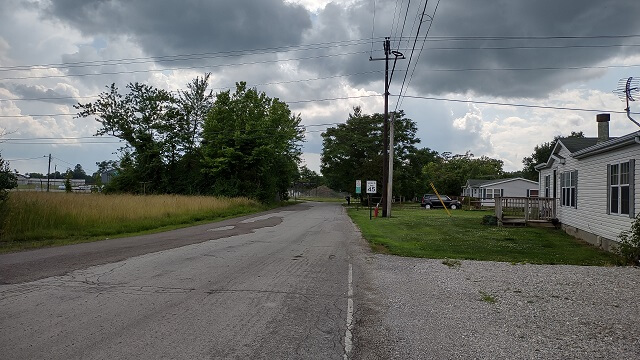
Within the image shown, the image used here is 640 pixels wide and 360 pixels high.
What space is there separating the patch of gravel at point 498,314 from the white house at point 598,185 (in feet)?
12.1

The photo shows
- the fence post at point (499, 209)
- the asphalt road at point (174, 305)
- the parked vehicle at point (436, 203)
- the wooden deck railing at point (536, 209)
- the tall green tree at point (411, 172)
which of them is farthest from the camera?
the tall green tree at point (411, 172)

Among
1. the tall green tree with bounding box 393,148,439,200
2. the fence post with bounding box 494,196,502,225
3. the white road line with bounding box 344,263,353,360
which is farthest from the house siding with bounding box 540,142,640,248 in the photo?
the tall green tree with bounding box 393,148,439,200

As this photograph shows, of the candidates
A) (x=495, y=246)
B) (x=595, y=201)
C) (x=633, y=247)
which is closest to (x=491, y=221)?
(x=595, y=201)

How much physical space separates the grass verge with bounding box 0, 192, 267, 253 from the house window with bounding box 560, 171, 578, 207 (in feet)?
56.2

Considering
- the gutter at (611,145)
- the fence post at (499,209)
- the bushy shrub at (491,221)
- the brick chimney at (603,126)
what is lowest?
the bushy shrub at (491,221)

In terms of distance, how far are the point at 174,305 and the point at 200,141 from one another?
41.5 metres

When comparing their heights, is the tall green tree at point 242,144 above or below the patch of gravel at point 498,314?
above

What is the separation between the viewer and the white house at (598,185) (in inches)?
492

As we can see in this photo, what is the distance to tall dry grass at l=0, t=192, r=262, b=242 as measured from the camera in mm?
14977

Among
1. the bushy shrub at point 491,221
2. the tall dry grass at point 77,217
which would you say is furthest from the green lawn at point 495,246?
the tall dry grass at point 77,217

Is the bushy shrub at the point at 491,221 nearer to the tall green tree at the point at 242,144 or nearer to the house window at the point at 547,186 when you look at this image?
the house window at the point at 547,186

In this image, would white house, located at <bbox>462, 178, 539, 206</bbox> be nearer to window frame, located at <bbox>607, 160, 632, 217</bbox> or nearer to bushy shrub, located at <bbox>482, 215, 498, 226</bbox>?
bushy shrub, located at <bbox>482, 215, 498, 226</bbox>

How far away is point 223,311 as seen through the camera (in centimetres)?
605

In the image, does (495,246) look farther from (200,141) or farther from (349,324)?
(200,141)
